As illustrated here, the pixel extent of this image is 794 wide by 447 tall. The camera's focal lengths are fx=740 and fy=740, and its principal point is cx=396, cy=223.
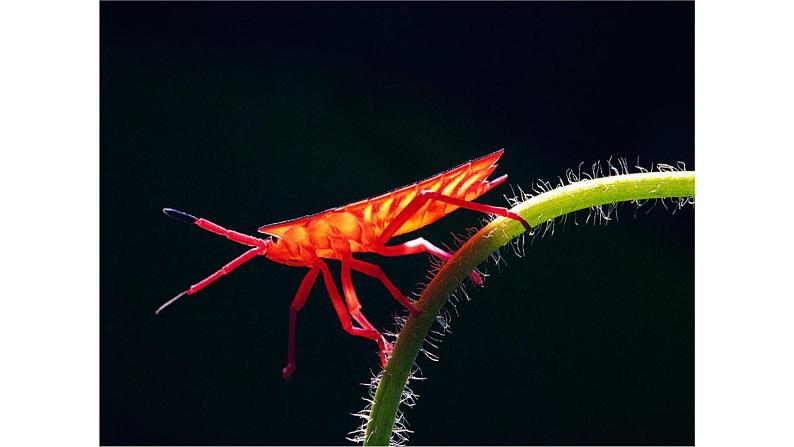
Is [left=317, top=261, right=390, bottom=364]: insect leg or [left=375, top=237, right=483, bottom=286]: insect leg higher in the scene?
[left=375, top=237, right=483, bottom=286]: insect leg

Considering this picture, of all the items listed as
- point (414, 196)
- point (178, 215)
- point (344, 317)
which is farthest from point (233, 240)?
point (414, 196)

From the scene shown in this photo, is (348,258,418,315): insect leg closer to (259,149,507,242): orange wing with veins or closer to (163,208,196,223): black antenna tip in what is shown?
(259,149,507,242): orange wing with veins

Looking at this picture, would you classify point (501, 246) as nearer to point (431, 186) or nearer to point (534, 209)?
point (534, 209)

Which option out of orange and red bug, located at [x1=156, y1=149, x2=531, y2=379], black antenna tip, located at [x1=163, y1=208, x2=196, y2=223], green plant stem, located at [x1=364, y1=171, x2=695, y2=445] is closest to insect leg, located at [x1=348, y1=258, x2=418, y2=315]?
orange and red bug, located at [x1=156, y1=149, x2=531, y2=379]

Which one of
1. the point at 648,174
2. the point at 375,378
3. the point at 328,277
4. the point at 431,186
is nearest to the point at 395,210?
the point at 431,186

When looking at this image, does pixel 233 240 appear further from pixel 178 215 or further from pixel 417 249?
pixel 417 249

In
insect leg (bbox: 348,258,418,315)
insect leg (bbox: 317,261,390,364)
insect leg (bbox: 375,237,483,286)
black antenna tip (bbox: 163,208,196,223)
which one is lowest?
insect leg (bbox: 317,261,390,364)

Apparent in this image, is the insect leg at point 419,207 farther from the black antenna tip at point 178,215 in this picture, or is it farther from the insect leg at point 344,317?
the black antenna tip at point 178,215
